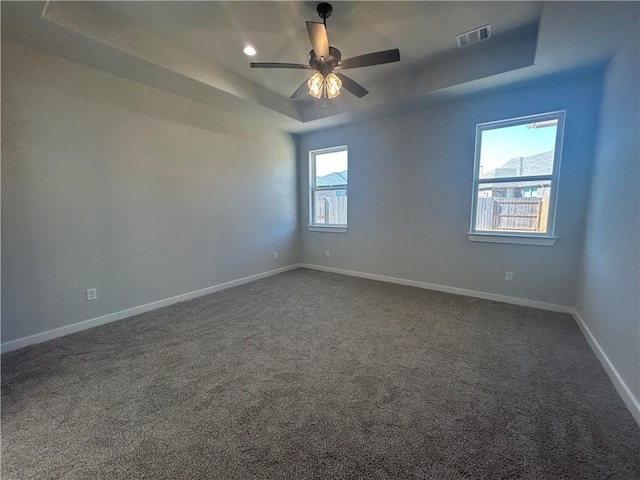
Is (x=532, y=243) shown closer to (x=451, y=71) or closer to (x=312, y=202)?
(x=451, y=71)

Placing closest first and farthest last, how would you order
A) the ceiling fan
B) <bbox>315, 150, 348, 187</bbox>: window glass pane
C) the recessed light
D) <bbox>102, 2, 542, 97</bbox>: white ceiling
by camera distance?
1. the ceiling fan
2. <bbox>102, 2, 542, 97</bbox>: white ceiling
3. the recessed light
4. <bbox>315, 150, 348, 187</bbox>: window glass pane

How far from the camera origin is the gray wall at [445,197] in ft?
9.47

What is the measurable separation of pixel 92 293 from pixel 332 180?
379 centimetres

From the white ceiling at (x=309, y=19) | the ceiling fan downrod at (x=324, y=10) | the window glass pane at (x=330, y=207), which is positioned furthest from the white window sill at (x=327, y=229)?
the ceiling fan downrod at (x=324, y=10)

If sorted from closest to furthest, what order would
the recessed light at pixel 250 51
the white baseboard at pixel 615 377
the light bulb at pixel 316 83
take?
the white baseboard at pixel 615 377 → the light bulb at pixel 316 83 → the recessed light at pixel 250 51

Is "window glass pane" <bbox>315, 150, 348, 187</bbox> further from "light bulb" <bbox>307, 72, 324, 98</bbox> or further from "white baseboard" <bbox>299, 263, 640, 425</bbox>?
"light bulb" <bbox>307, 72, 324, 98</bbox>

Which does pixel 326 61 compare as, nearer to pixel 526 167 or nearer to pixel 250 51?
pixel 250 51

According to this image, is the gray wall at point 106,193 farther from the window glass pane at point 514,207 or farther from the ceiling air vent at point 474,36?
the window glass pane at point 514,207

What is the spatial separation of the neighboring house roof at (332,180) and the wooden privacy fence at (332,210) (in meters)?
0.27

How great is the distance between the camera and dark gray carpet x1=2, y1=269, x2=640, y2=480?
1.28 metres

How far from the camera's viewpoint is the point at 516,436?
142cm

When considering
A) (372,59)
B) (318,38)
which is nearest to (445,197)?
(372,59)

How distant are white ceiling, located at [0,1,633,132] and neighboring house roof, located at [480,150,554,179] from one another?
2.86 ft

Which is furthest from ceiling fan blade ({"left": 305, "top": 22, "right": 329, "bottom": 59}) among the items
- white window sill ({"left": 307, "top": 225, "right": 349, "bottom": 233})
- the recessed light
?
white window sill ({"left": 307, "top": 225, "right": 349, "bottom": 233})
